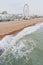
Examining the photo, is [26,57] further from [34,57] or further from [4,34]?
[4,34]

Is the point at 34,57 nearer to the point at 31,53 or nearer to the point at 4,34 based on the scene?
the point at 31,53

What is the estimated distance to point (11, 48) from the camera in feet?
1.66

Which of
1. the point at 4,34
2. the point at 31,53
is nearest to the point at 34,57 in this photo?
the point at 31,53

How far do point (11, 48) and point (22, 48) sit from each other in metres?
0.04

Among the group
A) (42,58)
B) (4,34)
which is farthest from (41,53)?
(4,34)

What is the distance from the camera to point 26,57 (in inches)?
19.7

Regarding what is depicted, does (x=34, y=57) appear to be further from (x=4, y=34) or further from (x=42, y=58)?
(x=4, y=34)

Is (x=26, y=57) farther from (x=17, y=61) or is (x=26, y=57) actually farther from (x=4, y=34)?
(x=4, y=34)

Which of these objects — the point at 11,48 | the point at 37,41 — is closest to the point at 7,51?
the point at 11,48

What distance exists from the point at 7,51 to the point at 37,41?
136 mm

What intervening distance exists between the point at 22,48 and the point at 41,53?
0.06m

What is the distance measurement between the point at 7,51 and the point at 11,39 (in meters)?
0.07

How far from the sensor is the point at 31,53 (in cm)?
52

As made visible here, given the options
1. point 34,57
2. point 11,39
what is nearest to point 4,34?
point 11,39
